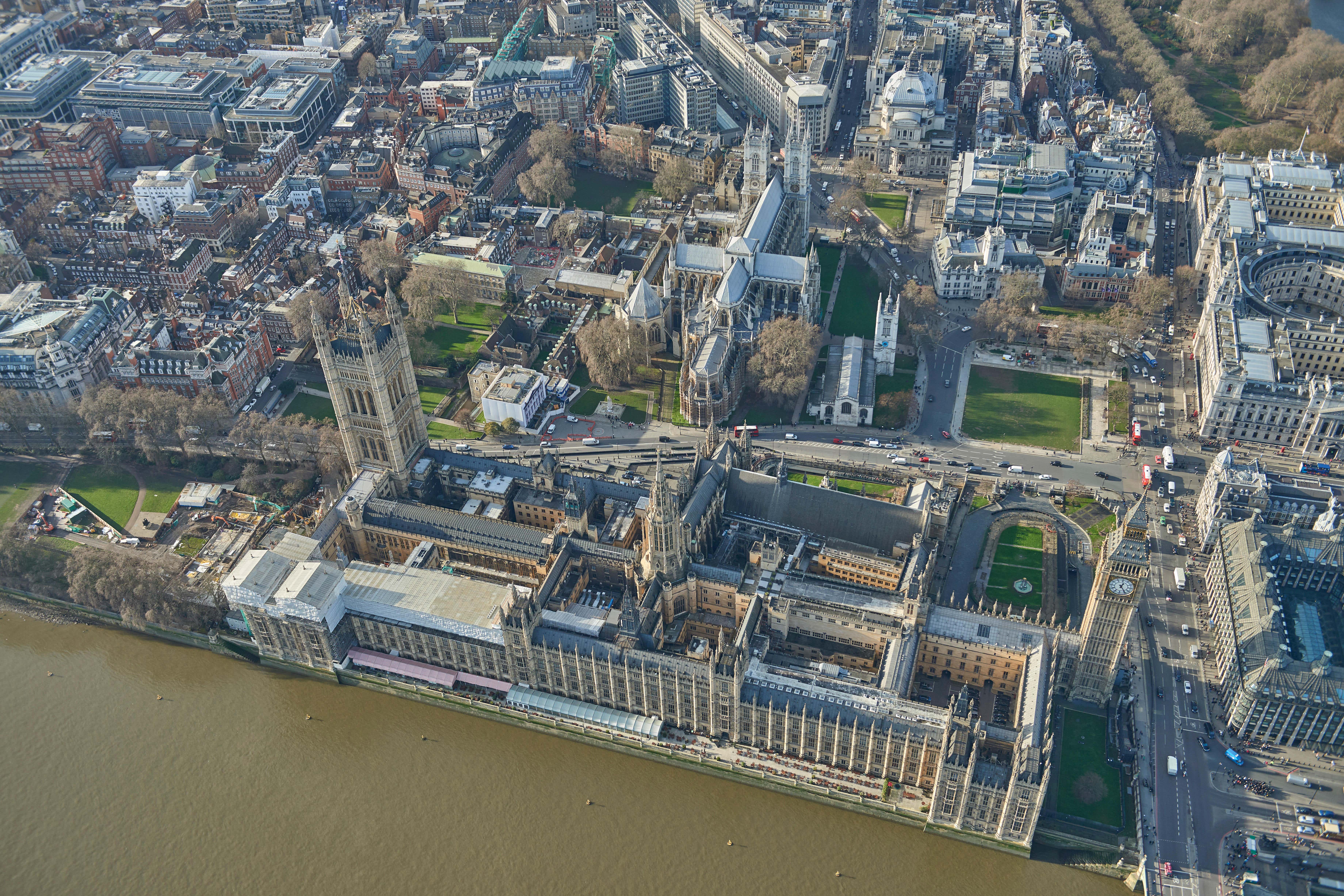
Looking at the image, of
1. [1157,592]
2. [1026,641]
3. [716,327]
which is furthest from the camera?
[716,327]

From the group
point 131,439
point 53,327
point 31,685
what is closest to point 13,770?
point 31,685

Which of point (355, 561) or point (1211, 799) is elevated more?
point (355, 561)

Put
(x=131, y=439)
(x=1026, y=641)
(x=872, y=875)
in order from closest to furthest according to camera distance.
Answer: (x=872, y=875), (x=1026, y=641), (x=131, y=439)

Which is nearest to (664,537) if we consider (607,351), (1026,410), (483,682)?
(483,682)

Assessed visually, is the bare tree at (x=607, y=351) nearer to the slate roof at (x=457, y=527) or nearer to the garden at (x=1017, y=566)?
the slate roof at (x=457, y=527)

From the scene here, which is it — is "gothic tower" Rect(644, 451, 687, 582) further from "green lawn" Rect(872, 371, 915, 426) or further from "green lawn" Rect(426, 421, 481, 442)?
"green lawn" Rect(872, 371, 915, 426)

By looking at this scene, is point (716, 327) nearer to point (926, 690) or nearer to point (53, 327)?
point (926, 690)

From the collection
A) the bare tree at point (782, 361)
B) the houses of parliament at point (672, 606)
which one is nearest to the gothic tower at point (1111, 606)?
the houses of parliament at point (672, 606)
